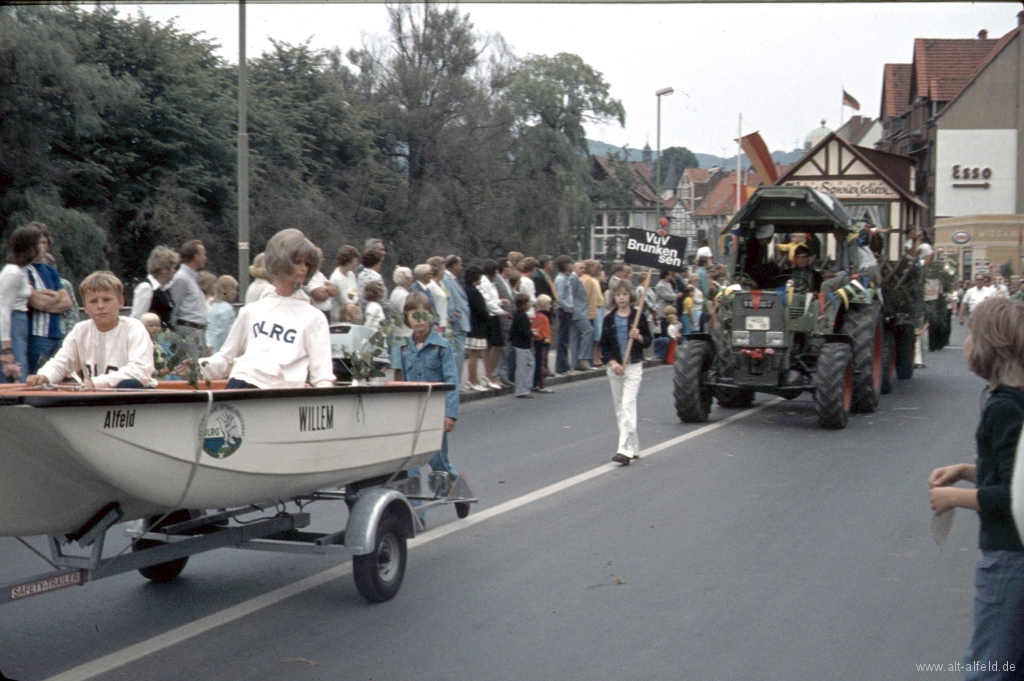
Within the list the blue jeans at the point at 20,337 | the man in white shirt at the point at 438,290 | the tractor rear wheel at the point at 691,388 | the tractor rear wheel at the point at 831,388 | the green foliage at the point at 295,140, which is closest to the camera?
the blue jeans at the point at 20,337

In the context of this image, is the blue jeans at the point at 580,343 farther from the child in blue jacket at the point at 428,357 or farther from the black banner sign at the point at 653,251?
the child in blue jacket at the point at 428,357

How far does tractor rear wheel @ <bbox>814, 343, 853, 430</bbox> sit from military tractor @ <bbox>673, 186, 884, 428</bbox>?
0.4 inches

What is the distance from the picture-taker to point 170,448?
4965 mm

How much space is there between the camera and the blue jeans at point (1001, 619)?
11.5 ft

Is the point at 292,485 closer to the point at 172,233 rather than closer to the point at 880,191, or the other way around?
the point at 880,191

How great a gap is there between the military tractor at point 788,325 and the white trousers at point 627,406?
9.39 ft

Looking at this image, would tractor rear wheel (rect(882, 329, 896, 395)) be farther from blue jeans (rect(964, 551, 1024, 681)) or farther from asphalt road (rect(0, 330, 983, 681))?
blue jeans (rect(964, 551, 1024, 681))

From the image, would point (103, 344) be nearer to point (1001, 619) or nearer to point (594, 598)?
point (594, 598)

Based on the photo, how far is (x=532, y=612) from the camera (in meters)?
6.09

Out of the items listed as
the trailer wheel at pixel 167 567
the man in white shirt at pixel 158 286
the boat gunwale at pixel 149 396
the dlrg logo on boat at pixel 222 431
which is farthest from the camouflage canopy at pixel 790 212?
the dlrg logo on boat at pixel 222 431

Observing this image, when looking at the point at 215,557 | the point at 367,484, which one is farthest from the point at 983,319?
the point at 215,557

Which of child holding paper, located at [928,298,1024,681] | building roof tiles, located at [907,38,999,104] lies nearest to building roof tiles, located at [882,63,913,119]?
building roof tiles, located at [907,38,999,104]

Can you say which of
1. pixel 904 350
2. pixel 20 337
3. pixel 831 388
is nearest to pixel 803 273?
pixel 831 388

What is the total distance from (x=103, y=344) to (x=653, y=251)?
893 cm
